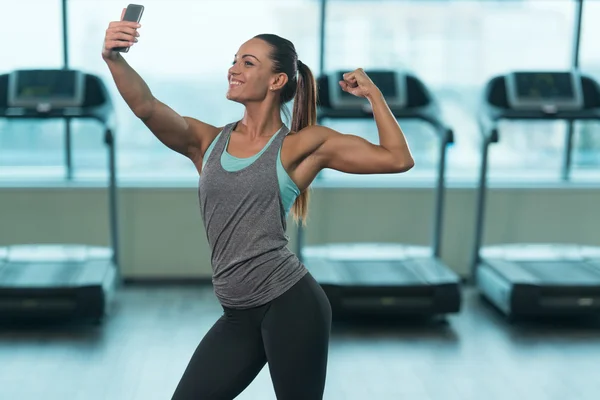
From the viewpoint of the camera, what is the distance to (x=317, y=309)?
2.04 meters

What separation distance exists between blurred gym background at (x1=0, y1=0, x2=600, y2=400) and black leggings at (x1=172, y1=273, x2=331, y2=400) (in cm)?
258

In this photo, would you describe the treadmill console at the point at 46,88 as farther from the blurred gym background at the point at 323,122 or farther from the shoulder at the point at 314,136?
the shoulder at the point at 314,136

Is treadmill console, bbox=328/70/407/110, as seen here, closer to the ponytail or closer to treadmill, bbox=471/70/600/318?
treadmill, bbox=471/70/600/318

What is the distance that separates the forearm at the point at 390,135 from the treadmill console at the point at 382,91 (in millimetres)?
2651

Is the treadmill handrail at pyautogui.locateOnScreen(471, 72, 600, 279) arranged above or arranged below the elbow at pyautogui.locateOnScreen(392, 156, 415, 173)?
below

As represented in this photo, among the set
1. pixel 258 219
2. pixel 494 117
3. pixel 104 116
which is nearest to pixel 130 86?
pixel 258 219

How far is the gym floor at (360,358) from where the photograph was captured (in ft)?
11.3

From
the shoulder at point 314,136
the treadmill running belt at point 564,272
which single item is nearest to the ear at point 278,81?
the shoulder at point 314,136

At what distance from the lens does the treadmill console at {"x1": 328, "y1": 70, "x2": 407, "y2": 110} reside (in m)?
4.77

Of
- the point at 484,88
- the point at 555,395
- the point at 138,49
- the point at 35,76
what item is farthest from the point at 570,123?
the point at 35,76

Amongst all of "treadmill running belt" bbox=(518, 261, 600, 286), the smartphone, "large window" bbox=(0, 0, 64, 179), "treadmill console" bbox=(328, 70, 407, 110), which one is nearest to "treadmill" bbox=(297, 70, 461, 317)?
"treadmill console" bbox=(328, 70, 407, 110)

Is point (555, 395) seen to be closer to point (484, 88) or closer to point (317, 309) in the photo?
point (317, 309)

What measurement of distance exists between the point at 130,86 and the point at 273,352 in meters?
0.76

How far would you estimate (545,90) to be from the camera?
498 cm
